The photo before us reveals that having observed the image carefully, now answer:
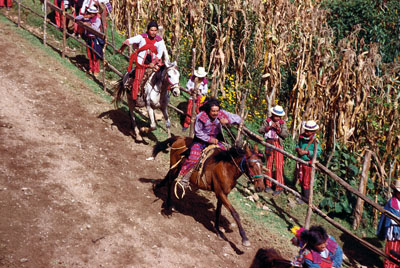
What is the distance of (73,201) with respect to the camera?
Result: 26.5ft

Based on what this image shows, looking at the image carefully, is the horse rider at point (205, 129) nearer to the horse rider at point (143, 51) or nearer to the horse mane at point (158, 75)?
the horse mane at point (158, 75)

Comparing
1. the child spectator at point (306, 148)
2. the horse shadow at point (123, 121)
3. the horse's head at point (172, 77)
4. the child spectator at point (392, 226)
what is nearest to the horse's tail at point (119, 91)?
the horse shadow at point (123, 121)

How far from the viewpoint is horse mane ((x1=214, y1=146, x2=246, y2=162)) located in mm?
7623

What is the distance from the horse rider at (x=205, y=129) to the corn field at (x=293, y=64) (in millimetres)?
4056

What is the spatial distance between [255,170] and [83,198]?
10.7 feet

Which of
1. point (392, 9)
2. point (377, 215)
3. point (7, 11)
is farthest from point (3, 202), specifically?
point (392, 9)

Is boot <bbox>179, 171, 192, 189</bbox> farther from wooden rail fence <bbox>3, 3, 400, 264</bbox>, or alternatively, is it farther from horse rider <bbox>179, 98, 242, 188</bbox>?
wooden rail fence <bbox>3, 3, 400, 264</bbox>

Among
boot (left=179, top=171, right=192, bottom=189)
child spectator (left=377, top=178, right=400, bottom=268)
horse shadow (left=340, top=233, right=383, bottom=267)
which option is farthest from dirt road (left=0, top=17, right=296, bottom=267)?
horse shadow (left=340, top=233, right=383, bottom=267)

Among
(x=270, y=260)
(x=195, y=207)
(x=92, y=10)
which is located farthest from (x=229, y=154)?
(x=92, y=10)

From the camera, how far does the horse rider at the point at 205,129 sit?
8039mm

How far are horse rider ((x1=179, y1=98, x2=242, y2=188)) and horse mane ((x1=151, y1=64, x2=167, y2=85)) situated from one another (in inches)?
96.0

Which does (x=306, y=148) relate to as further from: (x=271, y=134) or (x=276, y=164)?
(x=276, y=164)

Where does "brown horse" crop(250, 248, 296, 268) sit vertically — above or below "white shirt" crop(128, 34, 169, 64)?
below

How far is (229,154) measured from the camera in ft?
25.8
